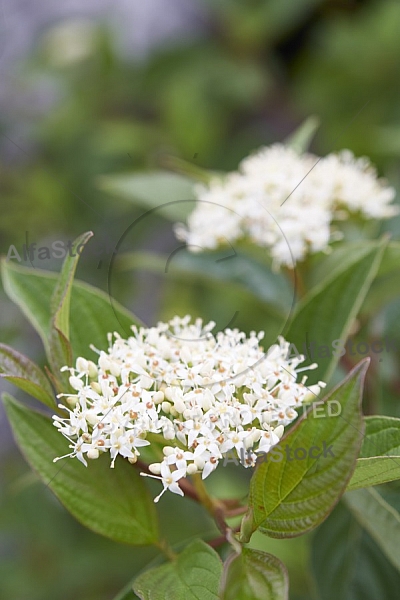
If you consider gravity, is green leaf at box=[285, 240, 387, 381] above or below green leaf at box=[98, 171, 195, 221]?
below

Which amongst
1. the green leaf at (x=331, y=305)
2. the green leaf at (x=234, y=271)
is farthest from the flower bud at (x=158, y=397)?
the green leaf at (x=234, y=271)

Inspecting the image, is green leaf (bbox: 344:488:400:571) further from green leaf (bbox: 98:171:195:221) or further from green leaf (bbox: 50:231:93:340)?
green leaf (bbox: 98:171:195:221)

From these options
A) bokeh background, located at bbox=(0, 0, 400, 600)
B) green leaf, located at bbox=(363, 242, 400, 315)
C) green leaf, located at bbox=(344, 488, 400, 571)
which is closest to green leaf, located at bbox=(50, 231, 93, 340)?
green leaf, located at bbox=(344, 488, 400, 571)

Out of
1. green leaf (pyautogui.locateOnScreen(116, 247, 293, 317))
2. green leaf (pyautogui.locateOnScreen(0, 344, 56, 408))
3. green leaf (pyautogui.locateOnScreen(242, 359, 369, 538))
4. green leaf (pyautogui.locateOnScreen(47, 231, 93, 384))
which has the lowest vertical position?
green leaf (pyautogui.locateOnScreen(242, 359, 369, 538))

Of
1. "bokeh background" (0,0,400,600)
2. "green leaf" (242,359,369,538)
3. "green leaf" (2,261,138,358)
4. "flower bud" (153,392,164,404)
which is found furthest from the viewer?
"bokeh background" (0,0,400,600)

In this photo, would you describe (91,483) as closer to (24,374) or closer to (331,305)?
(24,374)

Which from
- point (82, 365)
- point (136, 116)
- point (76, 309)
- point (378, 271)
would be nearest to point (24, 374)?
point (82, 365)

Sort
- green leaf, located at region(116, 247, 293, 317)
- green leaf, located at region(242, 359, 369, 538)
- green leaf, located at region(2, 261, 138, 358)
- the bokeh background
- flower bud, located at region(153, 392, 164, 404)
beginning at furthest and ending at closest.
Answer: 1. the bokeh background
2. green leaf, located at region(116, 247, 293, 317)
3. green leaf, located at region(2, 261, 138, 358)
4. flower bud, located at region(153, 392, 164, 404)
5. green leaf, located at region(242, 359, 369, 538)
